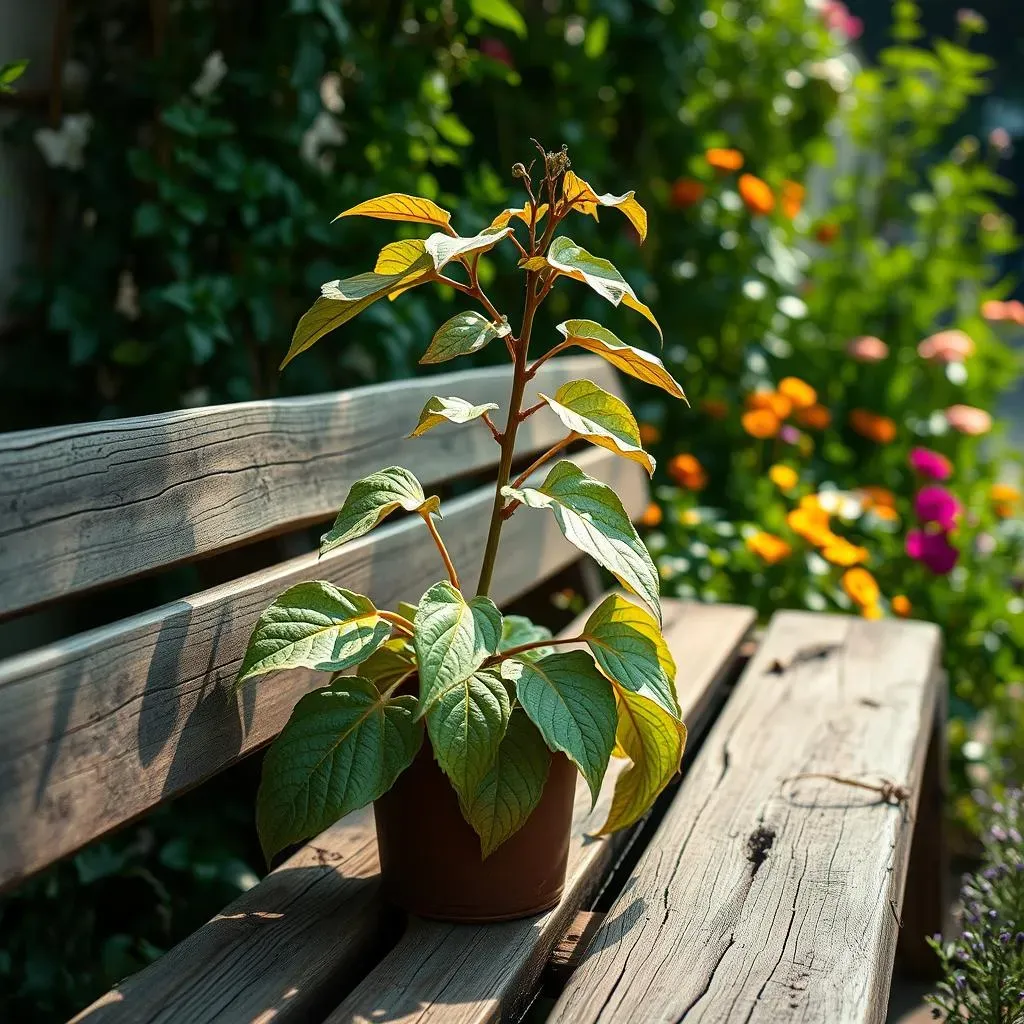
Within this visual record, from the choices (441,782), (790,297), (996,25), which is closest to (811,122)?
(790,297)

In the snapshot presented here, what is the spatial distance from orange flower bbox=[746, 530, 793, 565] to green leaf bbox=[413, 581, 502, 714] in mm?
1664

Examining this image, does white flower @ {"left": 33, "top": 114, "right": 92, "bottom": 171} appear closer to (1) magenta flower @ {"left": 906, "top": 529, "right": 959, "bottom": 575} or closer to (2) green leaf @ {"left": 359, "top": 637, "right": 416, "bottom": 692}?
(2) green leaf @ {"left": 359, "top": 637, "right": 416, "bottom": 692}

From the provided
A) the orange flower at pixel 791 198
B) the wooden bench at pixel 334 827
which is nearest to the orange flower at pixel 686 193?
the orange flower at pixel 791 198

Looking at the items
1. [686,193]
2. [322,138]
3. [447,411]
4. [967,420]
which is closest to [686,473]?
[686,193]

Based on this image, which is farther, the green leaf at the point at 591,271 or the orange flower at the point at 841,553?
the orange flower at the point at 841,553

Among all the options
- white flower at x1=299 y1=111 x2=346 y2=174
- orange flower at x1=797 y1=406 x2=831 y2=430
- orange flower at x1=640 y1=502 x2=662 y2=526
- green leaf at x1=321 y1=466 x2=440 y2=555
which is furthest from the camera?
orange flower at x1=797 y1=406 x2=831 y2=430

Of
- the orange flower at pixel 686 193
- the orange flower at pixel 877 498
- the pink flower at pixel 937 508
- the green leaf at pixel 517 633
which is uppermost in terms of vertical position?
the orange flower at pixel 686 193

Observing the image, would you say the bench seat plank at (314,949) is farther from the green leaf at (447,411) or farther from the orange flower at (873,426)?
the orange flower at (873,426)

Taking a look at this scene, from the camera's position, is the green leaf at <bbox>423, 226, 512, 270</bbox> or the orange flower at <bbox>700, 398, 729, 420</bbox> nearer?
the green leaf at <bbox>423, 226, 512, 270</bbox>

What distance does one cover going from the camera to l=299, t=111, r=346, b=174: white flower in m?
2.17

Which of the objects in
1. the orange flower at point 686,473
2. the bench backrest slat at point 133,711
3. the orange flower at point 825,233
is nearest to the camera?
the bench backrest slat at point 133,711

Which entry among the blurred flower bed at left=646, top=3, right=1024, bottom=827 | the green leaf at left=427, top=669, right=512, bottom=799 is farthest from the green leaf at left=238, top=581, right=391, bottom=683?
the blurred flower bed at left=646, top=3, right=1024, bottom=827

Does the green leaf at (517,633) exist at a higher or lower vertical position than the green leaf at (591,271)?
lower

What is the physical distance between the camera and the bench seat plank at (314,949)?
40.4 inches
